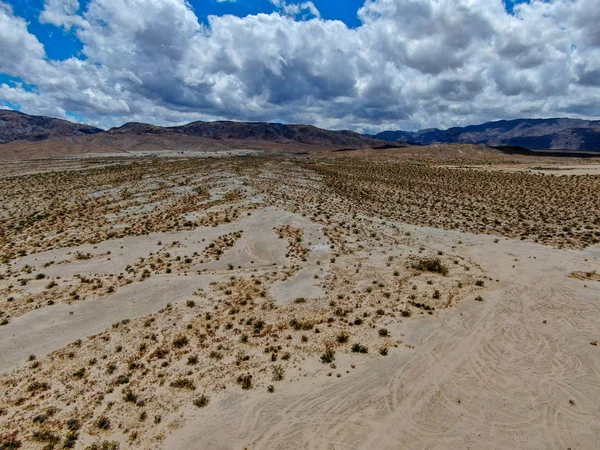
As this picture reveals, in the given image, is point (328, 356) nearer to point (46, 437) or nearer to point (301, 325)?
point (301, 325)

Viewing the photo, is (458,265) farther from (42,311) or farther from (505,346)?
(42,311)

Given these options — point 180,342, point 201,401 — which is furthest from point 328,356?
point 180,342

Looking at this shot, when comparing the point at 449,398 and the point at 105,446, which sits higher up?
the point at 105,446

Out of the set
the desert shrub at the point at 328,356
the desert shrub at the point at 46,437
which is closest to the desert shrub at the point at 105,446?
the desert shrub at the point at 46,437

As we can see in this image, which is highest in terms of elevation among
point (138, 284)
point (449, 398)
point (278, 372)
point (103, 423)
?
point (138, 284)

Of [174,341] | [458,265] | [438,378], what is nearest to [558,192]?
[458,265]

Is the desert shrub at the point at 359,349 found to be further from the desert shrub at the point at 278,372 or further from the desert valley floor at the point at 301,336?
the desert shrub at the point at 278,372

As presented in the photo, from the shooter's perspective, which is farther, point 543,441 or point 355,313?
point 355,313
